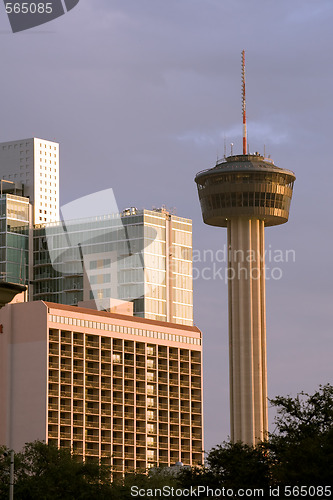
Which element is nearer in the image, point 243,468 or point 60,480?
point 243,468

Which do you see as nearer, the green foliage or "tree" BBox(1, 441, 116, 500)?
the green foliage

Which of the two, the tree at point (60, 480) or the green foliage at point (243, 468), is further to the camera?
the tree at point (60, 480)

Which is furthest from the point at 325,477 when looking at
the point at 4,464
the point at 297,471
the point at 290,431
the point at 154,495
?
the point at 4,464

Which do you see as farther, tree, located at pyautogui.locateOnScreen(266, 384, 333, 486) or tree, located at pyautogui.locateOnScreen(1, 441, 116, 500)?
tree, located at pyautogui.locateOnScreen(1, 441, 116, 500)

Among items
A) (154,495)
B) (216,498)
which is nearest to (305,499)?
(216,498)

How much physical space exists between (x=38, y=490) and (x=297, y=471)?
50245 mm

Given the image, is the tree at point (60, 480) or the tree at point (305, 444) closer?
the tree at point (305, 444)

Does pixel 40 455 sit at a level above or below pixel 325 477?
above

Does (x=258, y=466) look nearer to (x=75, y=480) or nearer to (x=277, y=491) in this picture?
(x=277, y=491)

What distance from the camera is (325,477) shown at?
364 feet

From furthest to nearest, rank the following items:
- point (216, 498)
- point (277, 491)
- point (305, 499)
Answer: point (216, 498)
point (277, 491)
point (305, 499)

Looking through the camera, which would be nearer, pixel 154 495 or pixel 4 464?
pixel 154 495

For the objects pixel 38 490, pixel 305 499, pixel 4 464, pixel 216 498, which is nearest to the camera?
pixel 305 499

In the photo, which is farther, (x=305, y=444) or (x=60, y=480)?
(x=60, y=480)
